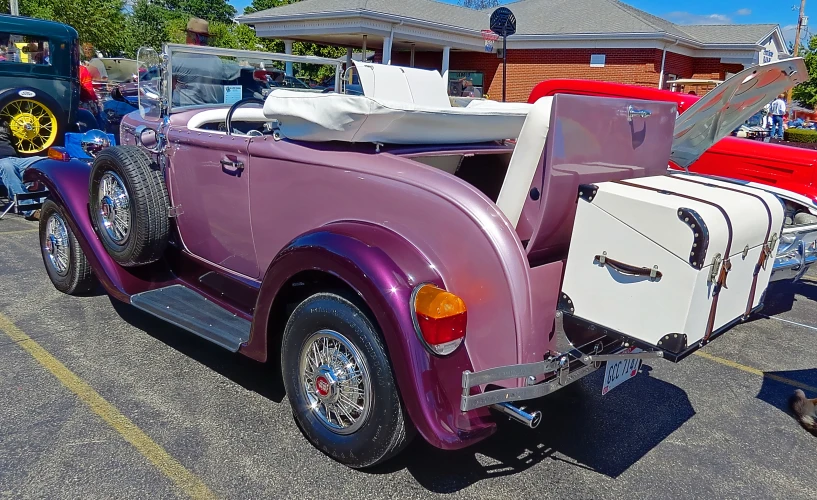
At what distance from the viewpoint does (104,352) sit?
12.8 ft

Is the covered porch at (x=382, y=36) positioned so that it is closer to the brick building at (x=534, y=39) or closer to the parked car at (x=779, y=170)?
the brick building at (x=534, y=39)

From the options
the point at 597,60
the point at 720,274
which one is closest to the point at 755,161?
the point at 720,274

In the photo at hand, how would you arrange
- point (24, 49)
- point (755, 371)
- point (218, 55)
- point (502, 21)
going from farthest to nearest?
1. point (24, 49)
2. point (502, 21)
3. point (218, 55)
4. point (755, 371)

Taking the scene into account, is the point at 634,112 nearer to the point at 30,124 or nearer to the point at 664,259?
the point at 664,259

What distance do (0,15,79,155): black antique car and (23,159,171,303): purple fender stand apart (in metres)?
4.32

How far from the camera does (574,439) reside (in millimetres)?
3215

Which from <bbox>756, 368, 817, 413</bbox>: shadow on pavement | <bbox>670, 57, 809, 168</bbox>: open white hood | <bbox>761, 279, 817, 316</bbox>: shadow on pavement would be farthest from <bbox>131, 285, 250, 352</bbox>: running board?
<bbox>761, 279, 817, 316</bbox>: shadow on pavement

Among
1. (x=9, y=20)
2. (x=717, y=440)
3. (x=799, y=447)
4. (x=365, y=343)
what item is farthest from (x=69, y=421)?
(x=9, y=20)

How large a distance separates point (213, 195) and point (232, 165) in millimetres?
310

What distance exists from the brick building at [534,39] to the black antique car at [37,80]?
34.9ft

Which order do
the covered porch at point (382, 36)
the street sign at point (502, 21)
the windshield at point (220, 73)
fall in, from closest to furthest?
the windshield at point (220, 73), the street sign at point (502, 21), the covered porch at point (382, 36)

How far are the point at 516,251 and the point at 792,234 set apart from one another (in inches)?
143

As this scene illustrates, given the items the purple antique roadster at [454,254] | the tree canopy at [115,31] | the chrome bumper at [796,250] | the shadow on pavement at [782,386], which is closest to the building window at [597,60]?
the tree canopy at [115,31]

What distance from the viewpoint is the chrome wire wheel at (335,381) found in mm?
2664
